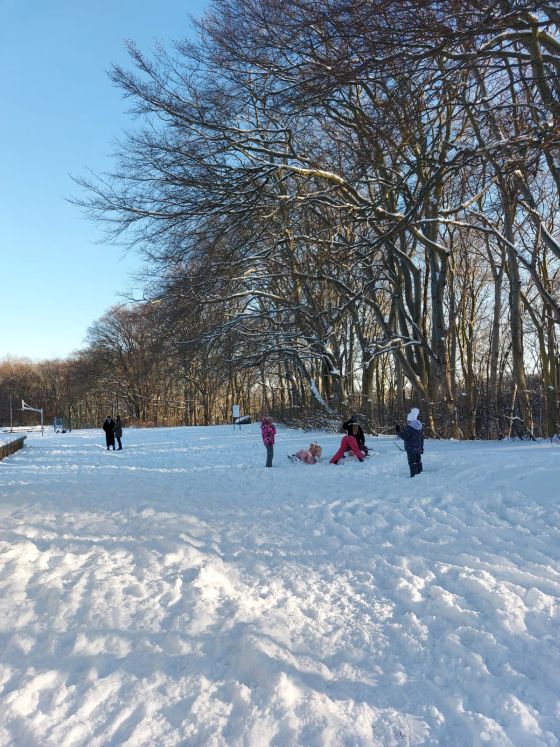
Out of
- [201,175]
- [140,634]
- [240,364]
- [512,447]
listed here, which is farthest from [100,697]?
[240,364]

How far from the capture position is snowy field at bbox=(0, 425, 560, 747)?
3426mm

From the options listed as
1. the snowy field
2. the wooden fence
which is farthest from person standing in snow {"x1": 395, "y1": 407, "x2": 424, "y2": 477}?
the wooden fence

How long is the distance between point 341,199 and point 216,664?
A: 14412mm

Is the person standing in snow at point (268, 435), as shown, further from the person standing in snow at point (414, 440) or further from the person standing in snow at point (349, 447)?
the person standing in snow at point (414, 440)

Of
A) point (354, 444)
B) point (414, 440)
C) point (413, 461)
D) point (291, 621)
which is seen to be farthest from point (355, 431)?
point (291, 621)

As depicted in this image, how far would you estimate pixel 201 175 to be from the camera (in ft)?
38.4

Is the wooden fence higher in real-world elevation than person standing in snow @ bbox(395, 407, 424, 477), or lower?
lower

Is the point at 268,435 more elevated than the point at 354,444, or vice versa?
the point at 268,435

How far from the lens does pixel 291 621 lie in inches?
191

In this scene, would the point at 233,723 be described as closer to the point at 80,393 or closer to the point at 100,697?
the point at 100,697

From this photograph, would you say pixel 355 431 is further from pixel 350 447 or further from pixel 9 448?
pixel 9 448

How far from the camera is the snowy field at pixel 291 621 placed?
11.2 ft

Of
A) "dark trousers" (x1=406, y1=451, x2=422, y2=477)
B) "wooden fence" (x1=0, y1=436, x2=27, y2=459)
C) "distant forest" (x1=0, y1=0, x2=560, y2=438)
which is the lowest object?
"wooden fence" (x1=0, y1=436, x2=27, y2=459)

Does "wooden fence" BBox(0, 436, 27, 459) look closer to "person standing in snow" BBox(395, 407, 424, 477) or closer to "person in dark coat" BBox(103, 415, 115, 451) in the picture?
"person in dark coat" BBox(103, 415, 115, 451)
